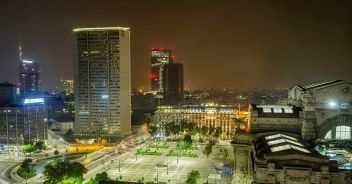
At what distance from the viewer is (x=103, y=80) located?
543 feet

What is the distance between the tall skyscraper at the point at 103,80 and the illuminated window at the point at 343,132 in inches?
4054

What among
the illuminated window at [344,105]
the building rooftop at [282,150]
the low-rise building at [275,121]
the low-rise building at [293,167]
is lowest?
the low-rise building at [293,167]

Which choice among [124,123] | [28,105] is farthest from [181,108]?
[28,105]

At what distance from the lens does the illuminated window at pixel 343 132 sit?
80125mm

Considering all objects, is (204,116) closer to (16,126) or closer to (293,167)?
(16,126)

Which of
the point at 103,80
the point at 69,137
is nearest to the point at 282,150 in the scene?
the point at 69,137

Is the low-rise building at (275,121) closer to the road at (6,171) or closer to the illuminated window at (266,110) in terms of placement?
the illuminated window at (266,110)

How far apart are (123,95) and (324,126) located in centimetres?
10200

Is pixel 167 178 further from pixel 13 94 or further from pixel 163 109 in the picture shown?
pixel 13 94

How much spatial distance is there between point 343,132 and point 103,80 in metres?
111

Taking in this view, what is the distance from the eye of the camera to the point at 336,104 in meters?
82.7

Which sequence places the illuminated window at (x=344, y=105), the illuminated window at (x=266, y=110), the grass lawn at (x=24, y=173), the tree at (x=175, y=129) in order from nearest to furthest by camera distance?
the illuminated window at (x=344, y=105), the illuminated window at (x=266, y=110), the grass lawn at (x=24, y=173), the tree at (x=175, y=129)

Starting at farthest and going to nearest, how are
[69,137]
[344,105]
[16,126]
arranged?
[69,137] < [16,126] < [344,105]

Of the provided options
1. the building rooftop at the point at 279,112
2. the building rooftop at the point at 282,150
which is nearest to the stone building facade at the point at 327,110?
the building rooftop at the point at 279,112
